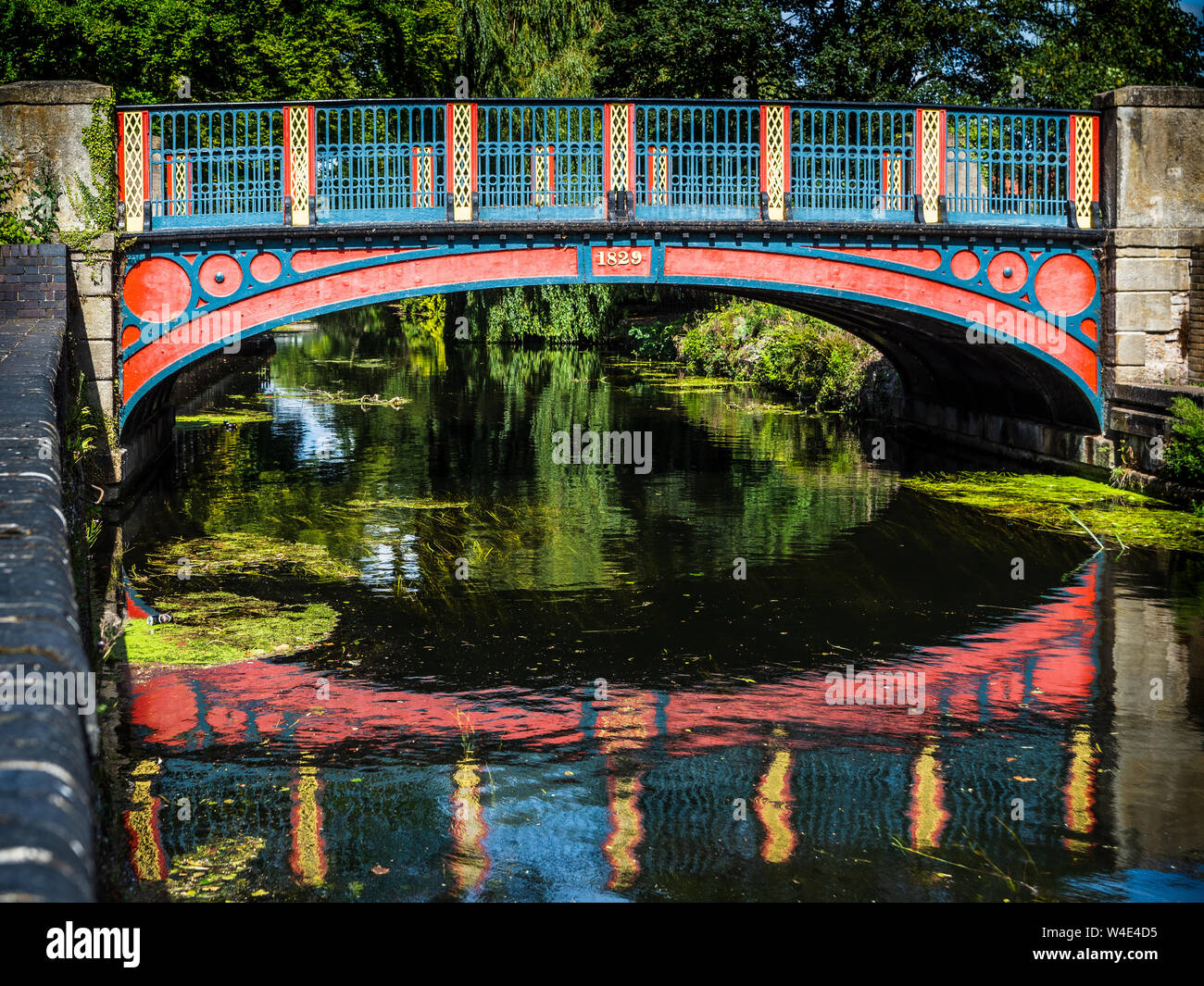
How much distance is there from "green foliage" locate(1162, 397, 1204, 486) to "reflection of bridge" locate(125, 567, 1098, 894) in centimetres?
611

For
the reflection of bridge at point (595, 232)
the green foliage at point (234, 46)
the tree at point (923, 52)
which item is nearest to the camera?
the reflection of bridge at point (595, 232)

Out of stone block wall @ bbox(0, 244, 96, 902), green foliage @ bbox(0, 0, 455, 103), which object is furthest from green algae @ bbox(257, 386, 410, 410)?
stone block wall @ bbox(0, 244, 96, 902)

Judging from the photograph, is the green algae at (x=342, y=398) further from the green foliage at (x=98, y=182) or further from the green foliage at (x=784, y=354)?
the green foliage at (x=98, y=182)

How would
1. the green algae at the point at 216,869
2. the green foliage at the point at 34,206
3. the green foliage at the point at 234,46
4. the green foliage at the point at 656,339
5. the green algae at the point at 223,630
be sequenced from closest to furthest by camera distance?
the green algae at the point at 216,869 < the green algae at the point at 223,630 < the green foliage at the point at 34,206 < the green foliage at the point at 234,46 < the green foliage at the point at 656,339

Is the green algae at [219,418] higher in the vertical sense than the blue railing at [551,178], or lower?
lower

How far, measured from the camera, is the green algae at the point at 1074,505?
1373 cm

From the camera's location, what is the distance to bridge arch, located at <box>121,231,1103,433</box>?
15453 millimetres

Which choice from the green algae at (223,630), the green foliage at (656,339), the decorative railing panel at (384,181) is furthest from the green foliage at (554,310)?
the green algae at (223,630)

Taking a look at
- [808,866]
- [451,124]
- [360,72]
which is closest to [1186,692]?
[808,866]

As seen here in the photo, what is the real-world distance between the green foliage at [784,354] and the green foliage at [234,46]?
984cm

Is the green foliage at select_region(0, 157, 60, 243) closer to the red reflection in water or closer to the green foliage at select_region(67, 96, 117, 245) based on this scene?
the green foliage at select_region(67, 96, 117, 245)

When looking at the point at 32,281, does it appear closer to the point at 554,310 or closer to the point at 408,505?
the point at 408,505

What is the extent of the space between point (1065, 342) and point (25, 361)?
12708 mm

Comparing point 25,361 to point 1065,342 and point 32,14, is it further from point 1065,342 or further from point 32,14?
point 32,14
